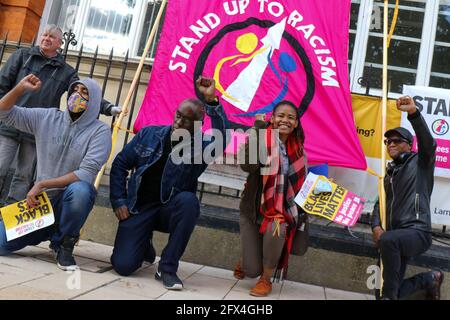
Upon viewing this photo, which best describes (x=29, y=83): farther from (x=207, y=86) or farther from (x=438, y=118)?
(x=438, y=118)

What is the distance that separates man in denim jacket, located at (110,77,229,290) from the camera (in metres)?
3.02

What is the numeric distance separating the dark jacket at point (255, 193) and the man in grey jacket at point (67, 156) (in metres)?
1.10

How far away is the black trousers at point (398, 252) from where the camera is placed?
2.97 meters

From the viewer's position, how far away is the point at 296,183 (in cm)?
329

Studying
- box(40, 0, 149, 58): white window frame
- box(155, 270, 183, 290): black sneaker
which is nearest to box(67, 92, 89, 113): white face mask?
box(155, 270, 183, 290): black sneaker

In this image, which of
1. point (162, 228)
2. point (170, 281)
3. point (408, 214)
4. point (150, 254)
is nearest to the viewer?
point (170, 281)

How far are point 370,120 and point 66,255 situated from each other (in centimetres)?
316

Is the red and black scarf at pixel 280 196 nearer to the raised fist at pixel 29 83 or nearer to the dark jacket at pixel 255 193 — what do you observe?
the dark jacket at pixel 255 193

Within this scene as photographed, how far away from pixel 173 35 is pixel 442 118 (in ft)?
9.75

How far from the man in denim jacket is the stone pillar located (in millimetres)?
4604

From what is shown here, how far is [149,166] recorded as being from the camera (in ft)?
10.2

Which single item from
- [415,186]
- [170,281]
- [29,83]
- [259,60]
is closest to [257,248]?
[170,281]

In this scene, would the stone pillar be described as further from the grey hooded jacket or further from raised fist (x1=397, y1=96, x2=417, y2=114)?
raised fist (x1=397, y1=96, x2=417, y2=114)

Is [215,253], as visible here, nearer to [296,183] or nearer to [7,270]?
[296,183]
